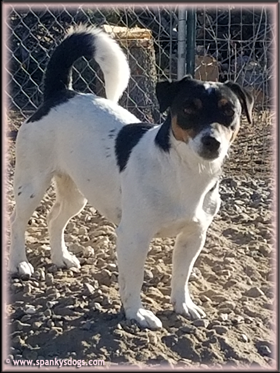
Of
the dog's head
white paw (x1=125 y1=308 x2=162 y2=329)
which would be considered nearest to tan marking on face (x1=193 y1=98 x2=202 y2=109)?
the dog's head

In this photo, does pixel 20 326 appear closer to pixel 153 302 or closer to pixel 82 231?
pixel 153 302

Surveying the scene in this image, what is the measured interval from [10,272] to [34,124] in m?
0.81

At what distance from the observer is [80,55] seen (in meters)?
4.19

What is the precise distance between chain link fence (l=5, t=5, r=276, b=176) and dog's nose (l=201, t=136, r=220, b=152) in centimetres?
279

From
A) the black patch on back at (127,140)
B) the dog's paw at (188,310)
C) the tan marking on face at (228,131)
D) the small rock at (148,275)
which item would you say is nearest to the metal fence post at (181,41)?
the black patch on back at (127,140)

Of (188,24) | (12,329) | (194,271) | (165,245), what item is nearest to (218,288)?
(194,271)

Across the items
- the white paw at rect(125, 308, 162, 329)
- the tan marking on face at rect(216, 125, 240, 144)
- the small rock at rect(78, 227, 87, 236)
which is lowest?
the small rock at rect(78, 227, 87, 236)

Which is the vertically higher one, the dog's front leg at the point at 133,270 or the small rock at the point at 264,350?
the dog's front leg at the point at 133,270

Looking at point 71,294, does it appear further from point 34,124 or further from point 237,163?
point 237,163

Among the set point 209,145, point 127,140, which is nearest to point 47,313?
point 127,140

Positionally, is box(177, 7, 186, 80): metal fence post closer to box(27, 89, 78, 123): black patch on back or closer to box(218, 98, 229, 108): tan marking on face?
box(27, 89, 78, 123): black patch on back

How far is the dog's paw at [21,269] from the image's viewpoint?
4023 millimetres

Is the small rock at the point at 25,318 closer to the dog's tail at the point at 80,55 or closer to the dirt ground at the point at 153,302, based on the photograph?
the dirt ground at the point at 153,302

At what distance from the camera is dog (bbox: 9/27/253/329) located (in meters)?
3.35
